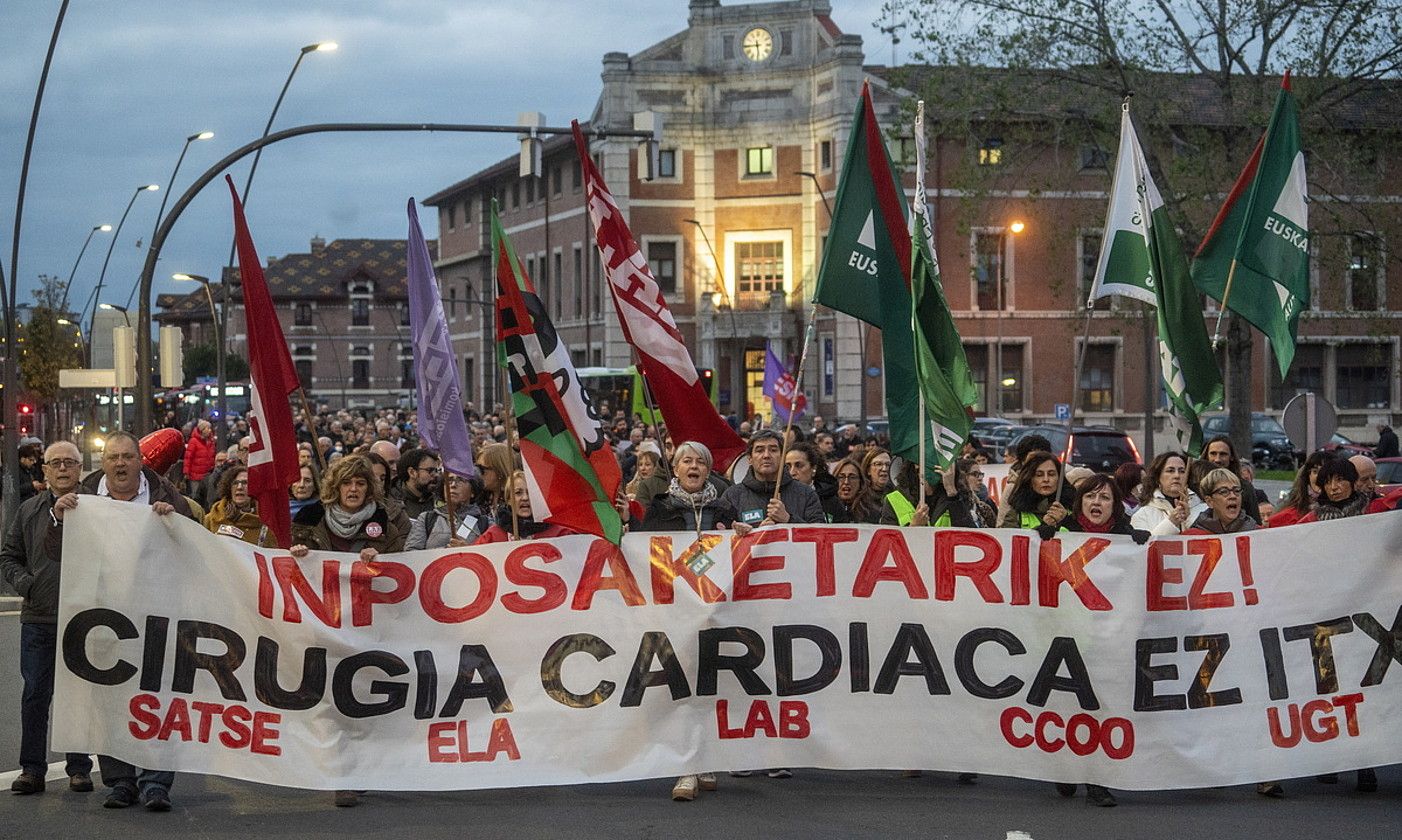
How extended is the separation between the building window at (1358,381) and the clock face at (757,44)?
71.2ft

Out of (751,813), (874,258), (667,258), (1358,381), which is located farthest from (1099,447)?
(667,258)

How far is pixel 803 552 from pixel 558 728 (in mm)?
1366

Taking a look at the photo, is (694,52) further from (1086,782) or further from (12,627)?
(1086,782)

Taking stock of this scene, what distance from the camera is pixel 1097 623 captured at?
8188 millimetres

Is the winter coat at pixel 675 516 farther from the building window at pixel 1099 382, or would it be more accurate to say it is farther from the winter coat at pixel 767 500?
the building window at pixel 1099 382

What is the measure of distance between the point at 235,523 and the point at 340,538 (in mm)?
1443

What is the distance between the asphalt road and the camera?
753 cm

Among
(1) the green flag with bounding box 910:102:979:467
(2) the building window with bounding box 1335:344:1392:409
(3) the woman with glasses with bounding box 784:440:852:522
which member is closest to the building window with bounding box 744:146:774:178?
(2) the building window with bounding box 1335:344:1392:409

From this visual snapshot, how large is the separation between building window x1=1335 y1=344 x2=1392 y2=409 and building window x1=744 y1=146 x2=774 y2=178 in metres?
20.1

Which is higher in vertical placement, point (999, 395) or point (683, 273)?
point (683, 273)

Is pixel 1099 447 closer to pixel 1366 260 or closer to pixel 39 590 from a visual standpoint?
pixel 1366 260

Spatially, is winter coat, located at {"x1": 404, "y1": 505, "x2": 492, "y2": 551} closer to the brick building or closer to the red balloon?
the red balloon

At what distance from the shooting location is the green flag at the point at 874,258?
355 inches

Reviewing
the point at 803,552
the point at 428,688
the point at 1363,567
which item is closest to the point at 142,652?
the point at 428,688
